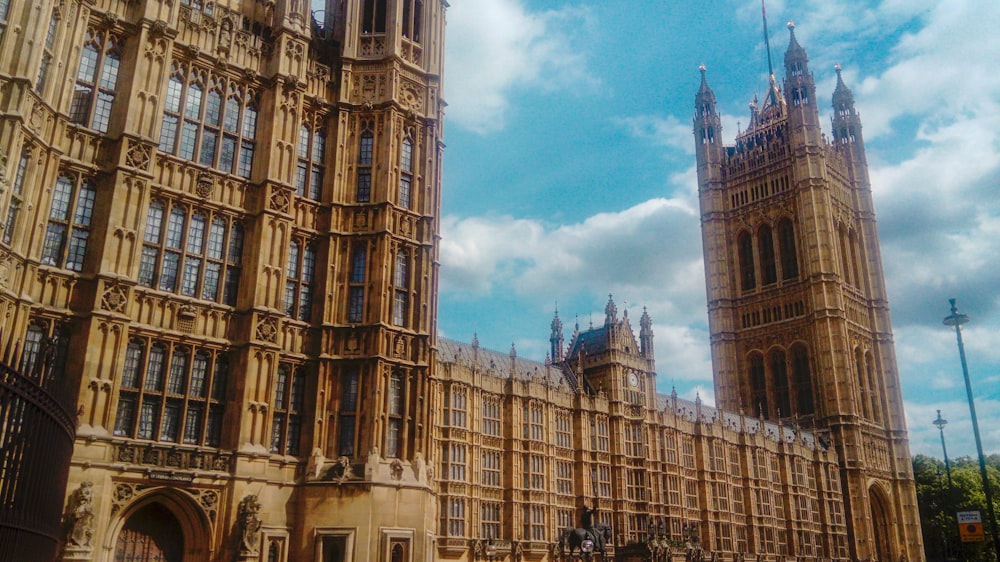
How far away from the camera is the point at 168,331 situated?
22953 mm

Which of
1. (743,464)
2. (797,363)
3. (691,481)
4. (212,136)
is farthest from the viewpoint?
(797,363)

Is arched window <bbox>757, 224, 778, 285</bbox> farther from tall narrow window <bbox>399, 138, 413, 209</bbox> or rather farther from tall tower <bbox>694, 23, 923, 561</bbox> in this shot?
tall narrow window <bbox>399, 138, 413, 209</bbox>

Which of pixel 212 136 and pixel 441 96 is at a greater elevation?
pixel 441 96

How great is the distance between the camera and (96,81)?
2348 cm

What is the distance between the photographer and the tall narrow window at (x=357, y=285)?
2634 centimetres

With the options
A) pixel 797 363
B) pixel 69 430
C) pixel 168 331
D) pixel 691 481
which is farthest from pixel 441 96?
pixel 797 363

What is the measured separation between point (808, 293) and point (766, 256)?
824 centimetres

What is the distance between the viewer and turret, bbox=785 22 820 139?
9875 centimetres

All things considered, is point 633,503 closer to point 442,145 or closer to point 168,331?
point 442,145

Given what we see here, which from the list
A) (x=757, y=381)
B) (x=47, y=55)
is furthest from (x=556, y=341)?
(x=47, y=55)

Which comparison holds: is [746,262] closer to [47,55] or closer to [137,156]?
[137,156]

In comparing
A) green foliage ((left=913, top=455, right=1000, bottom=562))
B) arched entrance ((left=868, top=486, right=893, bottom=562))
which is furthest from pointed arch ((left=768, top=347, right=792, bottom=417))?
green foliage ((left=913, top=455, right=1000, bottom=562))

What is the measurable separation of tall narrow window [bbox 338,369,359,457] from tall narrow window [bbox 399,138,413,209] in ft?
20.5

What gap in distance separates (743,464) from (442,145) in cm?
5252
